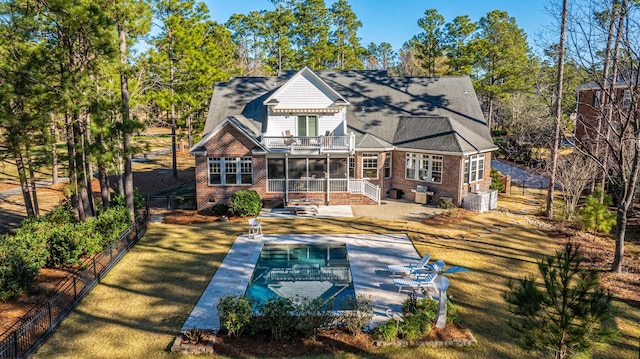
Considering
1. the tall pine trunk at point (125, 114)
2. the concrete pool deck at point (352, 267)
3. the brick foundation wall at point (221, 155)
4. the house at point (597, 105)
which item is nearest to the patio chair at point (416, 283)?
the concrete pool deck at point (352, 267)

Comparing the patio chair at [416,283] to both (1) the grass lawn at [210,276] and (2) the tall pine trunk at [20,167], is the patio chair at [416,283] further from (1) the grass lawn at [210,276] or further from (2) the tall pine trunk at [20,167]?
(2) the tall pine trunk at [20,167]

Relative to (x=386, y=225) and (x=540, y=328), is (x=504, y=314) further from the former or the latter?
(x=386, y=225)

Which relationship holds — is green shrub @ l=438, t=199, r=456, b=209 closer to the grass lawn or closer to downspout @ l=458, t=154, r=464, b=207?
downspout @ l=458, t=154, r=464, b=207

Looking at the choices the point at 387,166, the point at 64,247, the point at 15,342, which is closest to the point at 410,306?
the point at 15,342

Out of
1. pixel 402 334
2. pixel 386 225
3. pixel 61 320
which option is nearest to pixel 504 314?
pixel 402 334

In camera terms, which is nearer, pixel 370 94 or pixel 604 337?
pixel 604 337

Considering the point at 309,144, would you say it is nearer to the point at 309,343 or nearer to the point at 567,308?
the point at 309,343

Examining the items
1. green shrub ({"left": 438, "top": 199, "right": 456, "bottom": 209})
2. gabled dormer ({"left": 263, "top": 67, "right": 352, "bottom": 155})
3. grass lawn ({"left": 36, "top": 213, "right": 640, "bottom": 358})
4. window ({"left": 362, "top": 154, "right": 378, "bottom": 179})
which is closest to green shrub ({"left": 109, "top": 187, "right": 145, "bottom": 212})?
grass lawn ({"left": 36, "top": 213, "right": 640, "bottom": 358})
